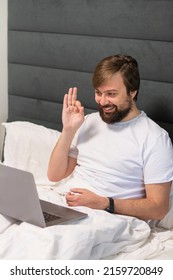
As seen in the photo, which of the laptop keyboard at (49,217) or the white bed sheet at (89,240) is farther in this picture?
the laptop keyboard at (49,217)

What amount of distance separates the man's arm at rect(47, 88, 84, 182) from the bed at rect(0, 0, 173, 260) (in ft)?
0.24

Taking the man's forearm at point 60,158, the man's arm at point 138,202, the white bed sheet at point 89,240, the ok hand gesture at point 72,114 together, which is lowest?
the white bed sheet at point 89,240

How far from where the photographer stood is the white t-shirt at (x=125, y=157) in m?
1.69

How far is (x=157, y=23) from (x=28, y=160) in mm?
861

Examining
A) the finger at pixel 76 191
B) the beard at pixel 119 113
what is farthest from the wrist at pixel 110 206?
the beard at pixel 119 113

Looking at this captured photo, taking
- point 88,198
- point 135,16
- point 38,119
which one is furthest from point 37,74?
point 88,198

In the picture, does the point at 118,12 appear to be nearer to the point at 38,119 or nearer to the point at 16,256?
the point at 38,119

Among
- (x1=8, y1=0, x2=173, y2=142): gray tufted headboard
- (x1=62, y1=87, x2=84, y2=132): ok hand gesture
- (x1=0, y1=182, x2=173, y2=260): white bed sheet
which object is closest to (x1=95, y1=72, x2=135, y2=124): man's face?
(x1=62, y1=87, x2=84, y2=132): ok hand gesture

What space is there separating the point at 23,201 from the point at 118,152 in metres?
0.47

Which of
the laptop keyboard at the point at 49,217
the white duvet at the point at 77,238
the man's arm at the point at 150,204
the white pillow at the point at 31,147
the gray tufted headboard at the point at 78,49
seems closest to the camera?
the white duvet at the point at 77,238

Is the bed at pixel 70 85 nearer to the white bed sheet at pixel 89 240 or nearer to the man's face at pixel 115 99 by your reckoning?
the white bed sheet at pixel 89 240

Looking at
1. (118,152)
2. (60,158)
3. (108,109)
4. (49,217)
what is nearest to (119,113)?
(108,109)

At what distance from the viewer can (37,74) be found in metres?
2.41

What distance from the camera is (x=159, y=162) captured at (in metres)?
1.68
